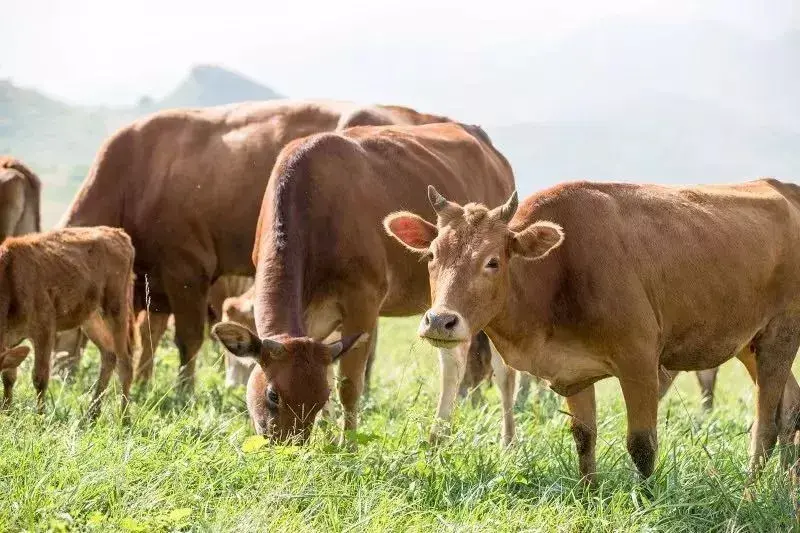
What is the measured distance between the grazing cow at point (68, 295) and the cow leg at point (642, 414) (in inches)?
146

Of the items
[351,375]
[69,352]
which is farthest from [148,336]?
[351,375]

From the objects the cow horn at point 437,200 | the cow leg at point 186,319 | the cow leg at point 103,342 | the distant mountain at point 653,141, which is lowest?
the distant mountain at point 653,141

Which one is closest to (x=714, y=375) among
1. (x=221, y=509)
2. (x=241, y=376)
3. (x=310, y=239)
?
(x=241, y=376)

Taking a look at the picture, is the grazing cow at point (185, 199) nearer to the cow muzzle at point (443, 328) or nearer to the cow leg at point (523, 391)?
the cow leg at point (523, 391)

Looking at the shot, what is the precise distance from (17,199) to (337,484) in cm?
853

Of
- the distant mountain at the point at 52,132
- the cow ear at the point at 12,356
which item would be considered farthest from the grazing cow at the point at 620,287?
the distant mountain at the point at 52,132

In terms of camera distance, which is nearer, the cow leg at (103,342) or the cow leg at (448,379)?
the cow leg at (448,379)

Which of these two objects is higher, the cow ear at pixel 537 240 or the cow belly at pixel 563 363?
the cow ear at pixel 537 240

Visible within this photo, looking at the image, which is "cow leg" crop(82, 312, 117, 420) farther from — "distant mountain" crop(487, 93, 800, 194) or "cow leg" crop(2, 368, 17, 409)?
"distant mountain" crop(487, 93, 800, 194)

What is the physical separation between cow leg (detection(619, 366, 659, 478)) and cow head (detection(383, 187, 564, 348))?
0.89m

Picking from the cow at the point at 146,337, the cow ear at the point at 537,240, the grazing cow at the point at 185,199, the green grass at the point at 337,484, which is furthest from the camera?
the grazing cow at the point at 185,199

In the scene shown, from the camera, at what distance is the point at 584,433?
758 cm

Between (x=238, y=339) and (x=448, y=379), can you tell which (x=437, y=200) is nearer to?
(x=238, y=339)

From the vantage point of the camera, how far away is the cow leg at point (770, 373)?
8156 mm
